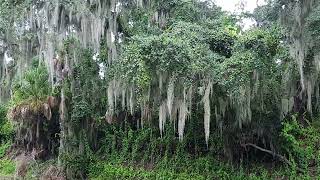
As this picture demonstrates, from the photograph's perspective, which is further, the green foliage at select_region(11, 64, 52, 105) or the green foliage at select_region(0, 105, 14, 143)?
the green foliage at select_region(0, 105, 14, 143)

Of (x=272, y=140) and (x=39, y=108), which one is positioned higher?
(x=39, y=108)

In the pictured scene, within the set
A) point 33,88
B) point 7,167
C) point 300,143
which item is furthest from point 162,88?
point 7,167

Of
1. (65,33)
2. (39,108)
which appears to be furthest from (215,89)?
(39,108)

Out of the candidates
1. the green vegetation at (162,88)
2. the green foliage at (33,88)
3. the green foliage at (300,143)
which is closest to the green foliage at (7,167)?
the green vegetation at (162,88)

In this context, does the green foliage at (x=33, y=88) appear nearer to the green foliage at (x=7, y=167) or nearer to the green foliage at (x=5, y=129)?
the green foliage at (x=7, y=167)

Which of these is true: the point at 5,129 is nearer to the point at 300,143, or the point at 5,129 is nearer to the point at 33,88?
the point at 33,88

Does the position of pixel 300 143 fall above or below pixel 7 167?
above

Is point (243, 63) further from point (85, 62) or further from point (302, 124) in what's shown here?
point (85, 62)

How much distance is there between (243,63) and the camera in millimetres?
11055

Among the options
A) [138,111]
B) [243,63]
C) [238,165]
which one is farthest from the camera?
[138,111]

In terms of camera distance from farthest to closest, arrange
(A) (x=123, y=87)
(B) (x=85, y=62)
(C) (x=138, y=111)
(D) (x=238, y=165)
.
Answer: (C) (x=138, y=111) → (B) (x=85, y=62) → (D) (x=238, y=165) → (A) (x=123, y=87)

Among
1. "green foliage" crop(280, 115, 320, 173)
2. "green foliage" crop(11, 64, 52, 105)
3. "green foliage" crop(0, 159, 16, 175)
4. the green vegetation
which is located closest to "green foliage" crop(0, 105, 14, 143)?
"green foliage" crop(0, 159, 16, 175)

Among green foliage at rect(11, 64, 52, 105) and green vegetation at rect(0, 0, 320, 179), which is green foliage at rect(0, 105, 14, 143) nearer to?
green vegetation at rect(0, 0, 320, 179)

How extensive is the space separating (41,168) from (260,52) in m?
9.58
